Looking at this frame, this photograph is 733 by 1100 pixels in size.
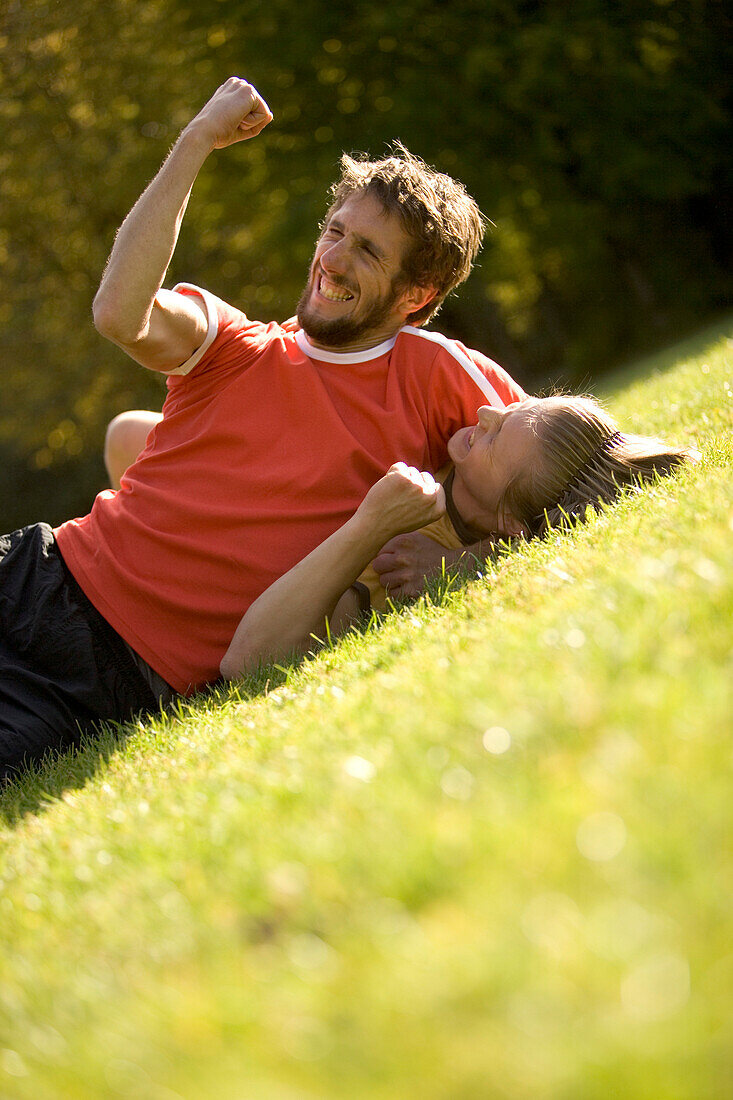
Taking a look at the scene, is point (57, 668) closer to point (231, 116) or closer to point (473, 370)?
point (473, 370)

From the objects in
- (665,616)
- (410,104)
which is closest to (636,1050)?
(665,616)

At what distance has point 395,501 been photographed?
12.2 ft

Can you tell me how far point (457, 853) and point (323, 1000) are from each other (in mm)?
338

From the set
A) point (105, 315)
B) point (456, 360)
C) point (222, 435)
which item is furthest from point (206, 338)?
point (456, 360)

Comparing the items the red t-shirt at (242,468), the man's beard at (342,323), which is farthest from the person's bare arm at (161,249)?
the man's beard at (342,323)

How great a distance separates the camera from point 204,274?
72.8 ft

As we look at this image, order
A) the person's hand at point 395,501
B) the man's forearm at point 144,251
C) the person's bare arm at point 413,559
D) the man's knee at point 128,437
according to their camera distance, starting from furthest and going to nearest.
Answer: the man's knee at point 128,437 < the person's bare arm at point 413,559 < the man's forearm at point 144,251 < the person's hand at point 395,501

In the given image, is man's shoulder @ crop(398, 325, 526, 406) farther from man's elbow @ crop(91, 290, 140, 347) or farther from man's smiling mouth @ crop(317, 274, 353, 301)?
man's elbow @ crop(91, 290, 140, 347)

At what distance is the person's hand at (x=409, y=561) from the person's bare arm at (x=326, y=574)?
15.5 inches

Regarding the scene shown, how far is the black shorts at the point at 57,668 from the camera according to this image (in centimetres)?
389

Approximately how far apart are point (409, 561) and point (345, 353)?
0.98m

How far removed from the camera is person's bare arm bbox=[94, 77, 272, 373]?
386cm

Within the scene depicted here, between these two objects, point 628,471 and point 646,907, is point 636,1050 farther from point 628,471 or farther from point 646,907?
point 628,471

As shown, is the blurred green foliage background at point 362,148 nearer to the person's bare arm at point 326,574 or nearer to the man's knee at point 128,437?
the man's knee at point 128,437
